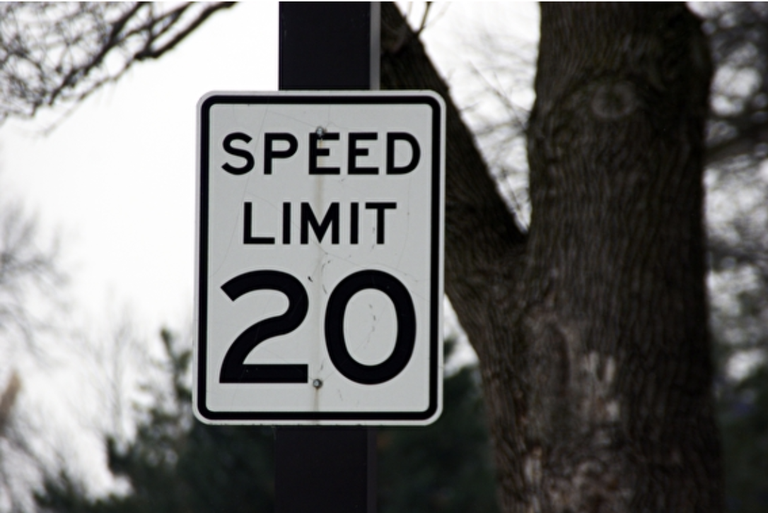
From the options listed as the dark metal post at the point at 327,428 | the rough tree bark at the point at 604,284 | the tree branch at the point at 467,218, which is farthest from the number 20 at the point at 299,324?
the tree branch at the point at 467,218

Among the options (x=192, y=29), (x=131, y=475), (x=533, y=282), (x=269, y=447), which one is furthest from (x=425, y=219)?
(x=131, y=475)

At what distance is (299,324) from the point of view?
71.8 inches

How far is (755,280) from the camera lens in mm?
10203

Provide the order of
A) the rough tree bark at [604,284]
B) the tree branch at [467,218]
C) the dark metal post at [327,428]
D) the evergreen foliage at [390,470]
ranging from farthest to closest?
the evergreen foliage at [390,470] → the tree branch at [467,218] → the rough tree bark at [604,284] → the dark metal post at [327,428]

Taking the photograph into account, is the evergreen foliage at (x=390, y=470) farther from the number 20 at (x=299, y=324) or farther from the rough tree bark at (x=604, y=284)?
the number 20 at (x=299, y=324)

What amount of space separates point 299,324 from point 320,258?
0.45 feet

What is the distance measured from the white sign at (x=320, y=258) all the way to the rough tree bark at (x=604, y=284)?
154cm

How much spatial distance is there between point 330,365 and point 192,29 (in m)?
2.79

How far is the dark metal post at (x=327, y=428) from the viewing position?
1789 millimetres

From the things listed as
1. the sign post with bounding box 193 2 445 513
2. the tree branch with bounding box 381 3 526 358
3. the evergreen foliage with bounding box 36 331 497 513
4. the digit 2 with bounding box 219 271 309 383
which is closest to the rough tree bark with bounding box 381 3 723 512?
the tree branch with bounding box 381 3 526 358

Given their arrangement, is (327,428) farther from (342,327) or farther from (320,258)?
(320,258)

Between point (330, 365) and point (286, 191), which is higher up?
point (286, 191)

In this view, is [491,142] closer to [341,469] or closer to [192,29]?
[192,29]

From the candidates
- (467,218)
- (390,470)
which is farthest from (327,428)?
(390,470)
